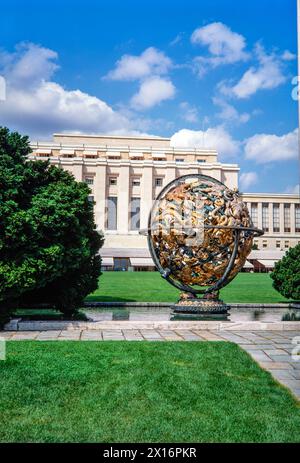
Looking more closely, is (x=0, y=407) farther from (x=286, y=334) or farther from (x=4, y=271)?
(x=286, y=334)

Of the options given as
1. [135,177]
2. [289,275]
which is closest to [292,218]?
[135,177]

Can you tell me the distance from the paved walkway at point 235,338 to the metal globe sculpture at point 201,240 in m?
1.64

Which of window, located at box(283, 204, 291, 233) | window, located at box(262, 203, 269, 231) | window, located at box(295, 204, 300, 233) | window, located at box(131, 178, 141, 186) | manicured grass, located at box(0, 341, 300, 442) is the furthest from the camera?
window, located at box(295, 204, 300, 233)

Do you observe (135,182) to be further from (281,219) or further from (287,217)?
(287,217)

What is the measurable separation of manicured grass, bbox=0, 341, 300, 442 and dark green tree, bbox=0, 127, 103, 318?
226cm

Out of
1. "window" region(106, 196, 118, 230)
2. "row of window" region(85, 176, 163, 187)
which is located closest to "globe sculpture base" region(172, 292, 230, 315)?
"window" region(106, 196, 118, 230)

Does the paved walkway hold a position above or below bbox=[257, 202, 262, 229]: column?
below

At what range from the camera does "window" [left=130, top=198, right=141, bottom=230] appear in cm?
6390

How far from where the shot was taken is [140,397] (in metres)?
4.40

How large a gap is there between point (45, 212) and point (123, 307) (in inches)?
269

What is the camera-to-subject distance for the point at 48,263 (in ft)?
28.0

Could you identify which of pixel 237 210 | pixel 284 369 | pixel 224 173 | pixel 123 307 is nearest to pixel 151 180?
pixel 224 173

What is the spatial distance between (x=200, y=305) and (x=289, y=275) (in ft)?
19.3

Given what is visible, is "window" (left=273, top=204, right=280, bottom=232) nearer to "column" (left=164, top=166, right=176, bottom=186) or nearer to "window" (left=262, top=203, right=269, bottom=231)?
"window" (left=262, top=203, right=269, bottom=231)
